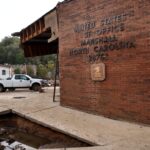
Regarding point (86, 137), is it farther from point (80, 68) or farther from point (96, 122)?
point (80, 68)

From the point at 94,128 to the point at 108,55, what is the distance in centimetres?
288

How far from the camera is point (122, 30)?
474 inches

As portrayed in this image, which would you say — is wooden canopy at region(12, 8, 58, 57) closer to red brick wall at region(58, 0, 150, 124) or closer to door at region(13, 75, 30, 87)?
red brick wall at region(58, 0, 150, 124)

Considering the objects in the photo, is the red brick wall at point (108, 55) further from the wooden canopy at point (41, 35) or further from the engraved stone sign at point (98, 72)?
the wooden canopy at point (41, 35)

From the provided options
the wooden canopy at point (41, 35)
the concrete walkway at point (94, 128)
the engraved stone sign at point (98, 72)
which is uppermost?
the wooden canopy at point (41, 35)

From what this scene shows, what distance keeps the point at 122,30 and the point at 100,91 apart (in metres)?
2.40

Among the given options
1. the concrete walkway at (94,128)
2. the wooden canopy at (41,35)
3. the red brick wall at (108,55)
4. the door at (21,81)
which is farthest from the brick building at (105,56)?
the door at (21,81)

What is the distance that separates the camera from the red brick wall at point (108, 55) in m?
11.4

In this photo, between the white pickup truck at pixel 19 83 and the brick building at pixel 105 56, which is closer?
the brick building at pixel 105 56

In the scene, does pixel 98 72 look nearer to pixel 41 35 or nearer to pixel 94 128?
pixel 94 128

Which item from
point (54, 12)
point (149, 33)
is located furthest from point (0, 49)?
point (149, 33)

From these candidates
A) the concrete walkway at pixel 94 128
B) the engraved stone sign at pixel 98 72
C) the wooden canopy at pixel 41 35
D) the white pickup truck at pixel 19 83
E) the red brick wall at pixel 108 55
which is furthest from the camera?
the white pickup truck at pixel 19 83

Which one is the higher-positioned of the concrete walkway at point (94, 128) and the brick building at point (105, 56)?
the brick building at point (105, 56)

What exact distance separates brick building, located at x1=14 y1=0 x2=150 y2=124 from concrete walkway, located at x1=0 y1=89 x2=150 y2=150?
542 mm
